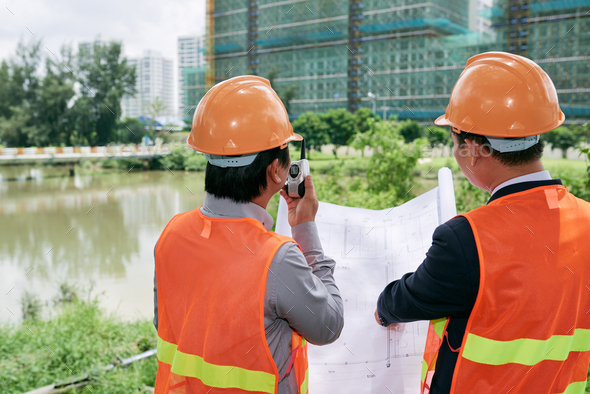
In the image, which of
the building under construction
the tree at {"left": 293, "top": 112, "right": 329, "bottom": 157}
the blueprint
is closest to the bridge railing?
the building under construction

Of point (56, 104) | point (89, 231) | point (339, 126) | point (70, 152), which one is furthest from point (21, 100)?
point (339, 126)

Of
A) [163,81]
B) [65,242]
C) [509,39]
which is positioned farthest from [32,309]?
[163,81]

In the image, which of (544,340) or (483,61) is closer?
(544,340)

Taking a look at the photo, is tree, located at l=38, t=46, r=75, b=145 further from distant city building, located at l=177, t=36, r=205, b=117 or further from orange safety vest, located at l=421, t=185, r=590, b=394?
orange safety vest, located at l=421, t=185, r=590, b=394

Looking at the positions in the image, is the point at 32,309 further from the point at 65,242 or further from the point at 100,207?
the point at 100,207

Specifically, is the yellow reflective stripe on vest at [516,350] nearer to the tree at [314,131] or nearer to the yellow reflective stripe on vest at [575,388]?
the yellow reflective stripe on vest at [575,388]

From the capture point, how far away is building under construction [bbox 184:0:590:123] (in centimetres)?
1725

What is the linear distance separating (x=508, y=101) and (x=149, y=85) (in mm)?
26910

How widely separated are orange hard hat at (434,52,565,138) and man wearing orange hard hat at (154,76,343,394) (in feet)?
1.38

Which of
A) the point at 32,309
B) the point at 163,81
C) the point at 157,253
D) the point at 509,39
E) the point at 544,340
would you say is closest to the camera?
the point at 544,340

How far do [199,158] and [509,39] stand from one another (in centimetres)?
1347

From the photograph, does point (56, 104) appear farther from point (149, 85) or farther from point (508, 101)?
point (508, 101)

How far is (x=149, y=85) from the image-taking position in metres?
25.2

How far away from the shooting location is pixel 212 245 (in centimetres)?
84
